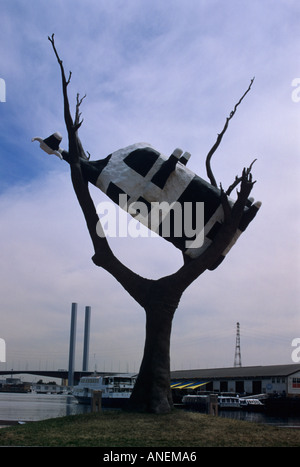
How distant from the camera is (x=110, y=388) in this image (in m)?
50.1

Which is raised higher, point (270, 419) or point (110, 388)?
point (110, 388)

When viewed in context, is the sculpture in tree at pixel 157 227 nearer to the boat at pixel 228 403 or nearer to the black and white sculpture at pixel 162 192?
the black and white sculpture at pixel 162 192

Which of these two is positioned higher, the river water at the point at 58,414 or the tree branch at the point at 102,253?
the tree branch at the point at 102,253

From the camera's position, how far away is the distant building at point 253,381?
5404 cm

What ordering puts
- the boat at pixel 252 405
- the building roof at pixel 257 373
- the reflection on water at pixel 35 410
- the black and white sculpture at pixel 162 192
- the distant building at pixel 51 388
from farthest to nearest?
the distant building at pixel 51 388
the building roof at pixel 257 373
the boat at pixel 252 405
the reflection on water at pixel 35 410
the black and white sculpture at pixel 162 192

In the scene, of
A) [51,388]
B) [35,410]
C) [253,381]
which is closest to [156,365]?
[35,410]

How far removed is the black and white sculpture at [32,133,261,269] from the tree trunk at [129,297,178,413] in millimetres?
2343

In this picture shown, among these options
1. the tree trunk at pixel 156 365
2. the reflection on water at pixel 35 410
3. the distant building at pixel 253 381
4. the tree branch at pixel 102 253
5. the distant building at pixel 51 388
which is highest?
the tree branch at pixel 102 253

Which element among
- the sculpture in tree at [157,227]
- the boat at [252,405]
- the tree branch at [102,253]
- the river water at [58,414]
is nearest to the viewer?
the sculpture in tree at [157,227]

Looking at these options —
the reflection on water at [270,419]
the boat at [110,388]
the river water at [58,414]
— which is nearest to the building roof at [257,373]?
the reflection on water at [270,419]

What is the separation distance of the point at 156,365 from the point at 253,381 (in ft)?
153

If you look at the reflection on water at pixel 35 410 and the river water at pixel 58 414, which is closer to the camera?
the river water at pixel 58 414

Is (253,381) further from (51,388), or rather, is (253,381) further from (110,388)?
(51,388)

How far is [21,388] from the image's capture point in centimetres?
12519
